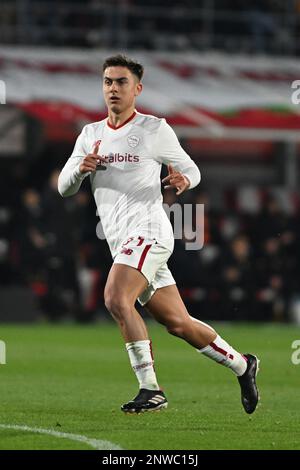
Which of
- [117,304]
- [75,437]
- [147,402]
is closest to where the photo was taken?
[75,437]

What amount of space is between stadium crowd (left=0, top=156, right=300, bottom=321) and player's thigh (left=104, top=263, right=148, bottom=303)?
1171 centimetres

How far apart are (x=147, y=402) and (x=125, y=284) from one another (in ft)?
2.89

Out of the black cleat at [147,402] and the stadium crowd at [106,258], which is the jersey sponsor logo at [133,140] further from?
the stadium crowd at [106,258]

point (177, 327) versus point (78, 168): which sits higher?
point (78, 168)

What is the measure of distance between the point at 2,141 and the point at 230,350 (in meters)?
17.2

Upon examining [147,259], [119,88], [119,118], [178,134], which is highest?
[119,88]

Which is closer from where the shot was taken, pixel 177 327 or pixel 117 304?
pixel 117 304

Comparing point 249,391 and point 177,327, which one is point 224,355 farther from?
point 177,327

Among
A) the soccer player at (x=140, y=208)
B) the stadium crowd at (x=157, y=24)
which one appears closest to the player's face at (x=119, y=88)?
the soccer player at (x=140, y=208)

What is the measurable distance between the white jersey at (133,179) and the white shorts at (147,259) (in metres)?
0.07

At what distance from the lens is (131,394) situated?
1236cm

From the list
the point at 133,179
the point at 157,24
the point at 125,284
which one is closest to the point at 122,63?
the point at 133,179

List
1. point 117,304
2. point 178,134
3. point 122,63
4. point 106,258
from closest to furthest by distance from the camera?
point 117,304
point 122,63
point 106,258
point 178,134
